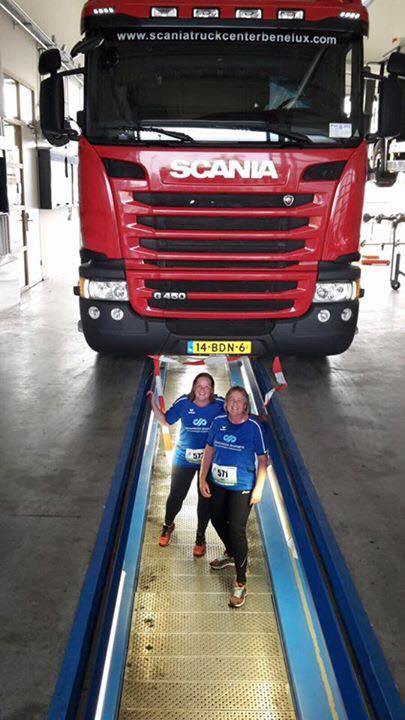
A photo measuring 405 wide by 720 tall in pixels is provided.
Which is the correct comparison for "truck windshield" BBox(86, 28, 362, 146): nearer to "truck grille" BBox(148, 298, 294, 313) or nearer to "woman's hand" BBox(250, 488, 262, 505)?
"truck grille" BBox(148, 298, 294, 313)

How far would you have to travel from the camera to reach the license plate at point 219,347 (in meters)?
5.04

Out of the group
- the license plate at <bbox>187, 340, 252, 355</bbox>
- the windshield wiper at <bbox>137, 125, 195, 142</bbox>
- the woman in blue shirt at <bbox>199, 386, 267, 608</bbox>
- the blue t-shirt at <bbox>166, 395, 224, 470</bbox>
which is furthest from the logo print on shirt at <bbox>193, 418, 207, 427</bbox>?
the windshield wiper at <bbox>137, 125, 195, 142</bbox>

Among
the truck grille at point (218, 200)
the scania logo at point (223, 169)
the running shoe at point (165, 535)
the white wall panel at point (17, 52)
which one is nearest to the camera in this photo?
the running shoe at point (165, 535)

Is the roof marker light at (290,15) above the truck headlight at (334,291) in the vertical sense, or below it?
above

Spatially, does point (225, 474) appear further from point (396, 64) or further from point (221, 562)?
point (396, 64)

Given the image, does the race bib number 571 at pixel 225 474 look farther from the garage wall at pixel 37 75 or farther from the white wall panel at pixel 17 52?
the white wall panel at pixel 17 52

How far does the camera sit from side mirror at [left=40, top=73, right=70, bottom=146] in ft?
15.4

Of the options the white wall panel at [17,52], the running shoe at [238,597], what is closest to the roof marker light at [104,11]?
the running shoe at [238,597]

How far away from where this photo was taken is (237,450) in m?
3.91

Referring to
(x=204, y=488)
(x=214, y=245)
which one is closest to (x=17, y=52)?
(x=214, y=245)

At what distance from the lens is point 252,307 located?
16.3ft

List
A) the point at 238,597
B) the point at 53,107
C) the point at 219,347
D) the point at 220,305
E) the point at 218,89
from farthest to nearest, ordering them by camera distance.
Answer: the point at 219,347
the point at 220,305
the point at 53,107
the point at 218,89
the point at 238,597

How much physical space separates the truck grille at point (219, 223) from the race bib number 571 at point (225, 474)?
1757mm

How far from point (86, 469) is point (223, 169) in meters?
2.23
